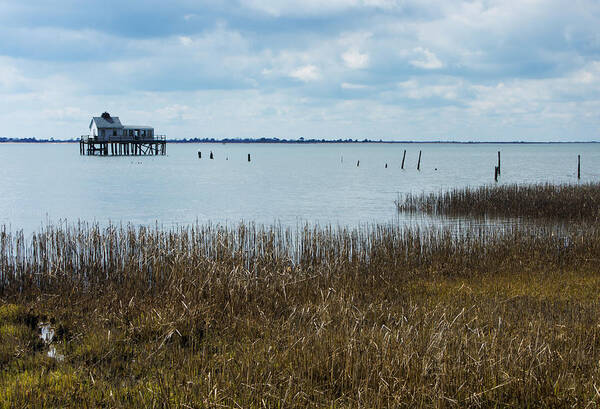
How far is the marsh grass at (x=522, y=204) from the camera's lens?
2609 centimetres

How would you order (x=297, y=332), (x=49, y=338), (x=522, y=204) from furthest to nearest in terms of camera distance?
(x=522, y=204) < (x=49, y=338) < (x=297, y=332)

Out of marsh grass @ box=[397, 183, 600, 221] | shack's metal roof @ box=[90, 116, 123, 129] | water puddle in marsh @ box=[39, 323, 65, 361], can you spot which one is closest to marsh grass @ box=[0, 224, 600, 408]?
water puddle in marsh @ box=[39, 323, 65, 361]

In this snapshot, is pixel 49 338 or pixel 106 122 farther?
pixel 106 122

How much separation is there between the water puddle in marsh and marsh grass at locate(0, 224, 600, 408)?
0.29 feet

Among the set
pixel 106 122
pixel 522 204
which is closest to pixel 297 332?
pixel 522 204

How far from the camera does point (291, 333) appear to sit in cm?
786

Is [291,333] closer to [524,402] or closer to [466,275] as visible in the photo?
[524,402]

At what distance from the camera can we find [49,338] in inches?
333

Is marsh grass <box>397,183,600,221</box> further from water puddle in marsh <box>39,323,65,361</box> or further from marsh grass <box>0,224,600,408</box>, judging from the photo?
water puddle in marsh <box>39,323,65,361</box>

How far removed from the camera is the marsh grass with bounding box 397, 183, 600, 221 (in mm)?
26094

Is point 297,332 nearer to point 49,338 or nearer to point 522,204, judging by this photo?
point 49,338

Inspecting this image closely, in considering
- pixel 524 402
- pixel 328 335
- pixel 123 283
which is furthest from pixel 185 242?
pixel 524 402

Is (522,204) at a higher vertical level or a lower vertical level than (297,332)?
higher

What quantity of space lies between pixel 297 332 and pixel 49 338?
Result: 4083 mm
